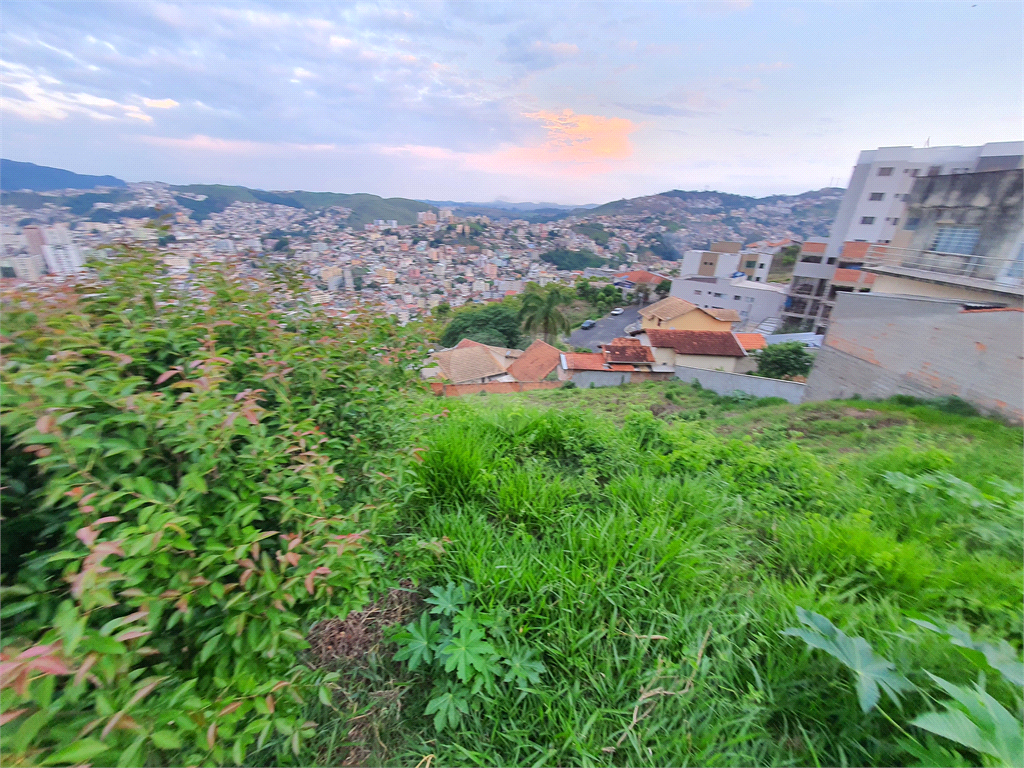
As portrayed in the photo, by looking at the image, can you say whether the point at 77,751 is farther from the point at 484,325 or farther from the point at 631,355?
the point at 484,325

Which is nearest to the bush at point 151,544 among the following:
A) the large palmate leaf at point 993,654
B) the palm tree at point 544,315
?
the large palmate leaf at point 993,654

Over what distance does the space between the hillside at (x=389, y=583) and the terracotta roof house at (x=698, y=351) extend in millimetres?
16462

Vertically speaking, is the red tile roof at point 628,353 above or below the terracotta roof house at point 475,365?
above

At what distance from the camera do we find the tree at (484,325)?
3409cm

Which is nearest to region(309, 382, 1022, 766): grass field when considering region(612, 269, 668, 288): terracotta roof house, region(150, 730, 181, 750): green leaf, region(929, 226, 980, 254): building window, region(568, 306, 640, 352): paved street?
region(150, 730, 181, 750): green leaf

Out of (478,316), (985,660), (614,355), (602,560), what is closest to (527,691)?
(602,560)

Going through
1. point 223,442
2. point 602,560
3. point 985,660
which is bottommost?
point 602,560

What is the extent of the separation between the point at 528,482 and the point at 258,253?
1.93 metres

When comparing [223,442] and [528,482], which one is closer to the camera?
[223,442]

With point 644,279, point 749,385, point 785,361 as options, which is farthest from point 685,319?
point 644,279

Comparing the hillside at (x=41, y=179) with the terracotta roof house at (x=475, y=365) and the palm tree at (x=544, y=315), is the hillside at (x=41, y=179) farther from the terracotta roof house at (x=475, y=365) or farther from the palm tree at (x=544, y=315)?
the palm tree at (x=544, y=315)

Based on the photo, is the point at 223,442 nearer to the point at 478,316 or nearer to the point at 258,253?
the point at 258,253

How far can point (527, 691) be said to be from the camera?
1.56m

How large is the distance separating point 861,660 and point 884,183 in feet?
142
